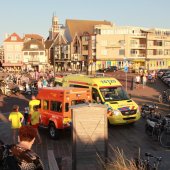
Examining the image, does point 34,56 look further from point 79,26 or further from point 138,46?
point 138,46

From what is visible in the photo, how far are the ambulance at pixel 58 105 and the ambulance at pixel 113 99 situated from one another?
166 centimetres

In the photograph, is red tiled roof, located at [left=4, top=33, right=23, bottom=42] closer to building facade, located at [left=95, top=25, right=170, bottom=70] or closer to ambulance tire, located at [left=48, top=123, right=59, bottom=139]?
building facade, located at [left=95, top=25, right=170, bottom=70]

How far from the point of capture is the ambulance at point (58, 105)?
45.3ft

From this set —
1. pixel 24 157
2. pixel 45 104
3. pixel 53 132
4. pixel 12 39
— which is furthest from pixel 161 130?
pixel 12 39

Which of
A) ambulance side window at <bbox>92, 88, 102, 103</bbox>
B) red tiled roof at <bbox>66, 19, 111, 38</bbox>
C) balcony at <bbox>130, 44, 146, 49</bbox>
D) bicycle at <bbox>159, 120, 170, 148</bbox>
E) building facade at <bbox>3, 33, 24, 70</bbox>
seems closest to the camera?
bicycle at <bbox>159, 120, 170, 148</bbox>

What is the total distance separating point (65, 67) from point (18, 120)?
8346cm

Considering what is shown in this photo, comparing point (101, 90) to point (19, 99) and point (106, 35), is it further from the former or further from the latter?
point (106, 35)

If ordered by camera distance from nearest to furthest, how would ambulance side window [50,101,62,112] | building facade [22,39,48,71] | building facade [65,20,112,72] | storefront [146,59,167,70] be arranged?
ambulance side window [50,101,62,112], building facade [65,20,112,72], storefront [146,59,167,70], building facade [22,39,48,71]

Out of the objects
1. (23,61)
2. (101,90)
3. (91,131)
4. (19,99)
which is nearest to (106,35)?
(23,61)

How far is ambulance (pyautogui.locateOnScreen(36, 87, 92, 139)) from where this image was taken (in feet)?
45.3

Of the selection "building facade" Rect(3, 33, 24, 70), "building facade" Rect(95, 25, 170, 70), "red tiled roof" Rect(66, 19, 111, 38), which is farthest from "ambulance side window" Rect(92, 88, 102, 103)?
"building facade" Rect(3, 33, 24, 70)

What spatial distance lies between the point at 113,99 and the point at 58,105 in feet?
10.8

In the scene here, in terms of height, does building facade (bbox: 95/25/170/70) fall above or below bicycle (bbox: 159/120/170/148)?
above

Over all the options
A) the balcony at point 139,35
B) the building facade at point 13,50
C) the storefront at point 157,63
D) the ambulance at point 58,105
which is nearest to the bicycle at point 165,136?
the ambulance at point 58,105
